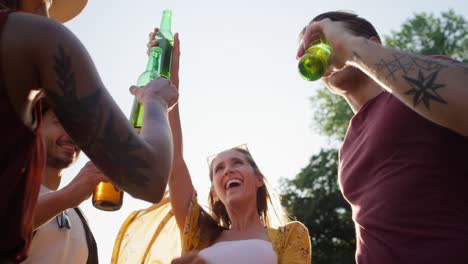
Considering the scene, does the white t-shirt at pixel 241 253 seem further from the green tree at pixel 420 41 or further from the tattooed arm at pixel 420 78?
the green tree at pixel 420 41

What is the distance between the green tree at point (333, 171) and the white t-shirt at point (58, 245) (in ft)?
59.3

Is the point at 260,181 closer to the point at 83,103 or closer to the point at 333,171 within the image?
the point at 83,103

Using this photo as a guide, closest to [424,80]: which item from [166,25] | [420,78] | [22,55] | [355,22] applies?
[420,78]

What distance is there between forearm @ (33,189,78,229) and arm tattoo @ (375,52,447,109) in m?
1.80

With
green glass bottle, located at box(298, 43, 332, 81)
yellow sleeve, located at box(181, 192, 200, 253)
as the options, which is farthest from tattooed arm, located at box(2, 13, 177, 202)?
yellow sleeve, located at box(181, 192, 200, 253)

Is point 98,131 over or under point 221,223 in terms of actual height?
over

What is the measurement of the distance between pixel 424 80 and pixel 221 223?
2579 mm

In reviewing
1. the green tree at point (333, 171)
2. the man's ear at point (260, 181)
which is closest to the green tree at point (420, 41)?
the green tree at point (333, 171)

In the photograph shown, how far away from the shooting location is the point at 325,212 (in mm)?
21078

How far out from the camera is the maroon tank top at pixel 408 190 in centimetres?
180

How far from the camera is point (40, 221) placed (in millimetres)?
2539

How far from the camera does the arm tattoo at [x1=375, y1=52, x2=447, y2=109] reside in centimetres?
175

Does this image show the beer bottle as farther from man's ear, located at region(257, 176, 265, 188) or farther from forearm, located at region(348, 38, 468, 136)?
forearm, located at region(348, 38, 468, 136)

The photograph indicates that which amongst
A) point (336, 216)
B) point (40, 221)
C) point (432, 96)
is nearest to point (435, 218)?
point (432, 96)
